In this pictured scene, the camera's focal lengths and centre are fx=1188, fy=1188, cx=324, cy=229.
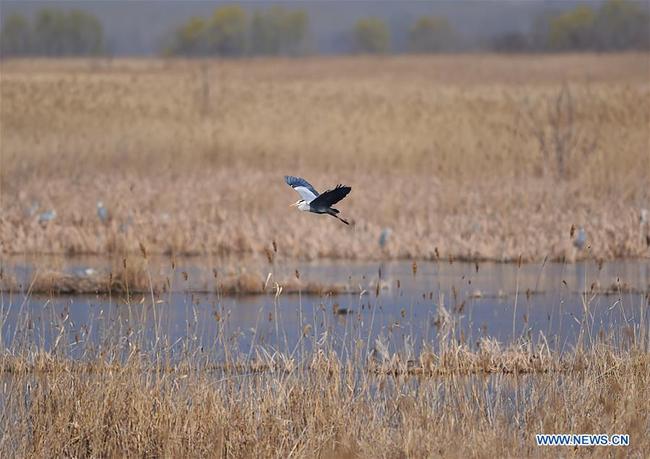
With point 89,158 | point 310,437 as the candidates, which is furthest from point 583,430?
point 89,158

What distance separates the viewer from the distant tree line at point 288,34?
65.7 metres

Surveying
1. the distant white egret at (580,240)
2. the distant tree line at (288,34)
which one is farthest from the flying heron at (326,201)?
the distant tree line at (288,34)

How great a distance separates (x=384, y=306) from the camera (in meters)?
10.2

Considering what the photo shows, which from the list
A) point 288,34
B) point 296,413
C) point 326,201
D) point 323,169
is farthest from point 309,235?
point 288,34

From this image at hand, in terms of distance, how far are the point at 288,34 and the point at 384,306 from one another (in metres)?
94.2

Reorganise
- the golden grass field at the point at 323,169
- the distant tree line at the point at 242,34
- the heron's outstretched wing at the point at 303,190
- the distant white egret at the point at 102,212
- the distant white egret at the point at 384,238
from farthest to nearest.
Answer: the distant tree line at the point at 242,34 < the distant white egret at the point at 102,212 < the golden grass field at the point at 323,169 < the distant white egret at the point at 384,238 < the heron's outstretched wing at the point at 303,190

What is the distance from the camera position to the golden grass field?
12953 mm

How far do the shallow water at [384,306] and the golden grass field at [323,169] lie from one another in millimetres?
538

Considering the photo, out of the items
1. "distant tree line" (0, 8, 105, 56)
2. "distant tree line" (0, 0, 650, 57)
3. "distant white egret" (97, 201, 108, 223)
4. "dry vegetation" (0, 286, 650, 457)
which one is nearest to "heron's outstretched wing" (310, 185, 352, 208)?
"dry vegetation" (0, 286, 650, 457)

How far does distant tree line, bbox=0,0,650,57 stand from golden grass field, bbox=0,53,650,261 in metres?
32.6

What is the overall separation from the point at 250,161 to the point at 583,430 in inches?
523

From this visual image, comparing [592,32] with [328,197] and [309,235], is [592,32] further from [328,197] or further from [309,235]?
[328,197]

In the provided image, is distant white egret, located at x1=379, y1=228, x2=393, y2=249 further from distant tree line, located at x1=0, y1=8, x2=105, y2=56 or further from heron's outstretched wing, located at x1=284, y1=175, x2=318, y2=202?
distant tree line, located at x1=0, y1=8, x2=105, y2=56

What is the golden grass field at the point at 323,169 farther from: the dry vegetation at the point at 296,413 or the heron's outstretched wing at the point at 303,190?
the heron's outstretched wing at the point at 303,190
